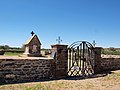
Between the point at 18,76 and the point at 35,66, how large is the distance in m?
1.04

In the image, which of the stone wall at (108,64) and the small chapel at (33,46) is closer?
the stone wall at (108,64)

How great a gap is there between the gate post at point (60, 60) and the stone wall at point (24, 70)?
0.34 m

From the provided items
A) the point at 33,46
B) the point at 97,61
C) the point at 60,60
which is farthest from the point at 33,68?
the point at 33,46

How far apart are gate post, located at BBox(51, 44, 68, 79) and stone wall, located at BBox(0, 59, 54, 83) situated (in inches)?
13.6

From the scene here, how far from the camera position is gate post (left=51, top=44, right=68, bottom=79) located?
11.3m

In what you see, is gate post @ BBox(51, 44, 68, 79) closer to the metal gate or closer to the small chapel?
the metal gate

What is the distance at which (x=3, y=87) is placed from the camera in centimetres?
877

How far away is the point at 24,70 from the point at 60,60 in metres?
2.21

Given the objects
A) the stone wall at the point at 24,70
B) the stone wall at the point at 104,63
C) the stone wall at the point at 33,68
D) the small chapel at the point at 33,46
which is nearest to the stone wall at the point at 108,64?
the stone wall at the point at 104,63

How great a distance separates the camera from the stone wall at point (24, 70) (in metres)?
9.70

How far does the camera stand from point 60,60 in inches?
448

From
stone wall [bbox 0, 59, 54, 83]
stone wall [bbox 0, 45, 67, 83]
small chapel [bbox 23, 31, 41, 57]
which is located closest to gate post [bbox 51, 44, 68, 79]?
stone wall [bbox 0, 45, 67, 83]

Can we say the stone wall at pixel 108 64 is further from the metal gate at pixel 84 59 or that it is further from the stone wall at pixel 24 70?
the stone wall at pixel 24 70

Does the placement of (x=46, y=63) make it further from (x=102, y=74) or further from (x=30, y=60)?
(x=102, y=74)
